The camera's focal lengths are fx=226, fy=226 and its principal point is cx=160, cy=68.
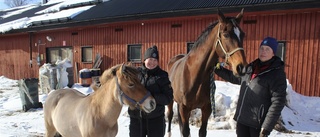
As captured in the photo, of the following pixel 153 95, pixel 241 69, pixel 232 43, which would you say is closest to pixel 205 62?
pixel 232 43

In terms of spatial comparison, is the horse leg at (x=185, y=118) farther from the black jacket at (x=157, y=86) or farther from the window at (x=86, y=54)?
the window at (x=86, y=54)

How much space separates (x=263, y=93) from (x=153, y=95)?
1210mm

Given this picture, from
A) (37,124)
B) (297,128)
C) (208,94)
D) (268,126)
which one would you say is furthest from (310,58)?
(37,124)

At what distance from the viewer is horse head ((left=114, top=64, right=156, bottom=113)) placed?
2320 millimetres

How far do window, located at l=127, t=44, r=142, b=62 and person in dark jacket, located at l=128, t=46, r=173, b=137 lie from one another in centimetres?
743

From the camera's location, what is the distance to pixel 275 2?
6.46 m

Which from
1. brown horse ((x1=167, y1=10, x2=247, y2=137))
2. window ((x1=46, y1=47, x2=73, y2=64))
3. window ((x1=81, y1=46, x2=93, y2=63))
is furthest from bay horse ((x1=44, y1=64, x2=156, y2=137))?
window ((x1=46, y1=47, x2=73, y2=64))

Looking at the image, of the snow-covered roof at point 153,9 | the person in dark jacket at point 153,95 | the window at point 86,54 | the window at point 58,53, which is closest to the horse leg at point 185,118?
the person in dark jacket at point 153,95

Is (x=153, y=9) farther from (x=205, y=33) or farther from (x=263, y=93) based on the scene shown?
(x=263, y=93)

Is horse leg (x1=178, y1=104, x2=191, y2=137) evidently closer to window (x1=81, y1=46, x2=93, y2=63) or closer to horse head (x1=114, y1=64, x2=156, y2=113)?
horse head (x1=114, y1=64, x2=156, y2=113)

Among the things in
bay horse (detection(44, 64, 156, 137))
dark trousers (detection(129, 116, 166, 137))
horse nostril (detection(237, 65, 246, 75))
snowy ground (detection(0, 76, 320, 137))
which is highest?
horse nostril (detection(237, 65, 246, 75))

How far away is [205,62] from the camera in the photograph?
3.22 metres

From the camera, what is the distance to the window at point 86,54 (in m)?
12.1

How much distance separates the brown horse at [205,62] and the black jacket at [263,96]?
8.6 inches
